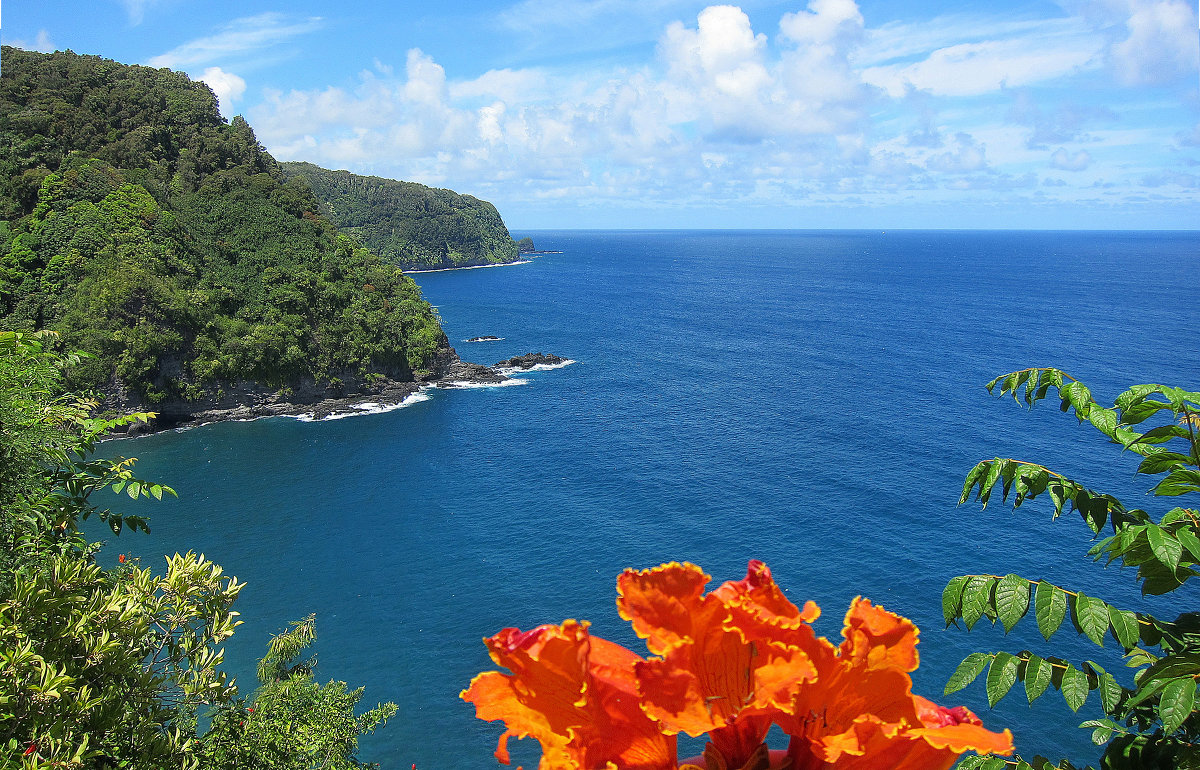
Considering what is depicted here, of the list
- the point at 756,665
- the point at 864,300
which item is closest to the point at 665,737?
the point at 756,665

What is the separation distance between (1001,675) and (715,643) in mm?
3031

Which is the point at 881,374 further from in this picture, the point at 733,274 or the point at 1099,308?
the point at 733,274

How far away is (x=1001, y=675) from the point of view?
3.74 m

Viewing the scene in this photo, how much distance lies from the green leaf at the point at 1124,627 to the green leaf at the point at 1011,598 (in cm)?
38

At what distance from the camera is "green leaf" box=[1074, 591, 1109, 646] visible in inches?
139

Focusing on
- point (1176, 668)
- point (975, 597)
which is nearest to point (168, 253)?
point (975, 597)

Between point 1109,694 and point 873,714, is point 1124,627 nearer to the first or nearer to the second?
point 1109,694

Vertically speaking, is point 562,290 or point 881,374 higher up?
point 562,290

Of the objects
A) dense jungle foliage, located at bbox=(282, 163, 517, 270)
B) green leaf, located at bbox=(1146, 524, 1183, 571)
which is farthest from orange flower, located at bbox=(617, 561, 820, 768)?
dense jungle foliage, located at bbox=(282, 163, 517, 270)

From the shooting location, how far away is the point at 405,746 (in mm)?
22234

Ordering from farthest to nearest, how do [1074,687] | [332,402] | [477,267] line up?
[477,267], [332,402], [1074,687]

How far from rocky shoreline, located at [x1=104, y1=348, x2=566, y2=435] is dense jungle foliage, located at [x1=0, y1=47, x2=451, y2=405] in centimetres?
97

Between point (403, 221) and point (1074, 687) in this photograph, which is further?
point (403, 221)

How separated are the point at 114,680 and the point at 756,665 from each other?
211 inches
